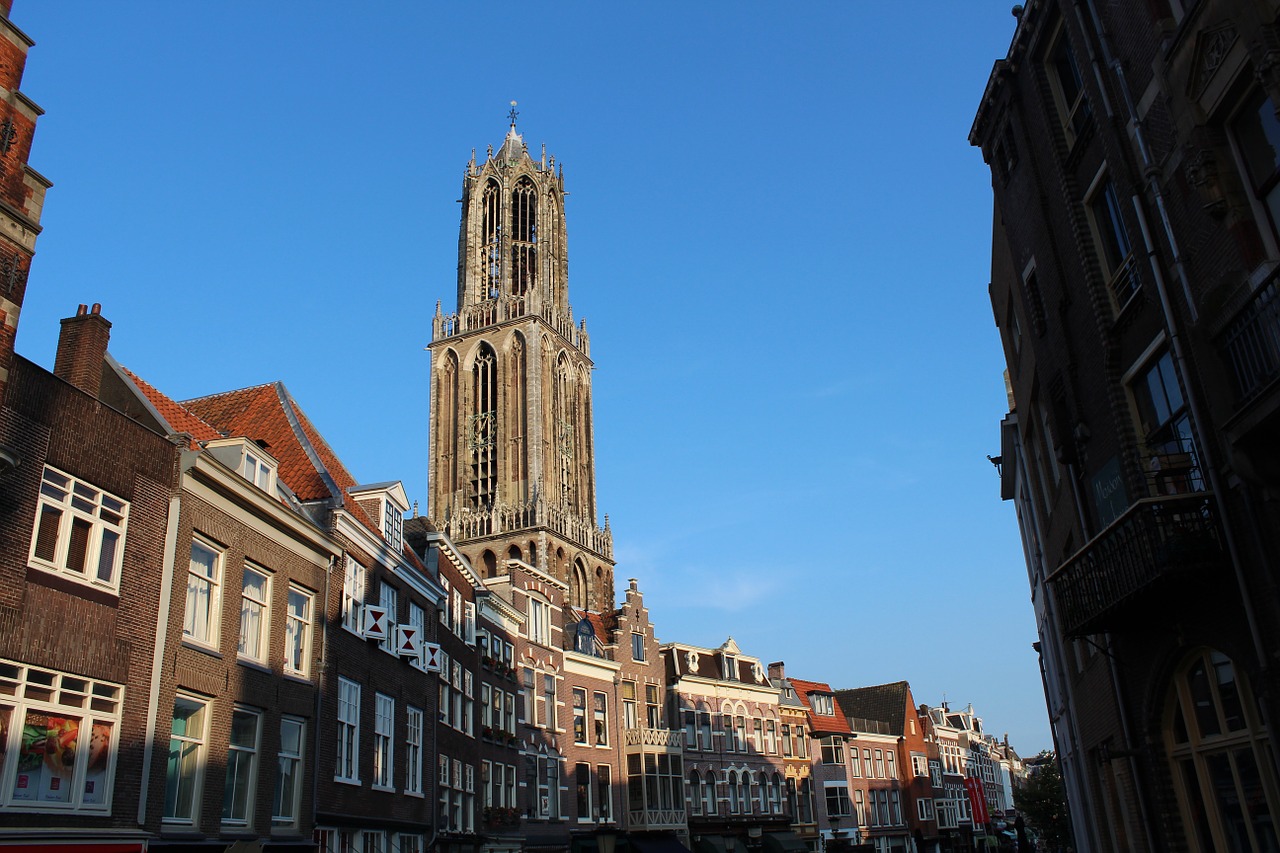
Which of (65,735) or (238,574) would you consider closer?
(65,735)

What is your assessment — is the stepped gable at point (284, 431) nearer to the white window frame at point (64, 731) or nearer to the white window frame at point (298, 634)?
the white window frame at point (298, 634)

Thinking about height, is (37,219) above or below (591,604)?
below

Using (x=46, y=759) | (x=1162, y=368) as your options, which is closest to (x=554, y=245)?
(x=46, y=759)

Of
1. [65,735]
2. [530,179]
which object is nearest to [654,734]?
[65,735]

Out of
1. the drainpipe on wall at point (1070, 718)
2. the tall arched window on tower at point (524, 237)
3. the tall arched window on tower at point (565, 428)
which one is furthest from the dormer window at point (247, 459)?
the tall arched window on tower at point (524, 237)

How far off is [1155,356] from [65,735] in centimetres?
1519

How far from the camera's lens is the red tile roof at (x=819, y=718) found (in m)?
61.7

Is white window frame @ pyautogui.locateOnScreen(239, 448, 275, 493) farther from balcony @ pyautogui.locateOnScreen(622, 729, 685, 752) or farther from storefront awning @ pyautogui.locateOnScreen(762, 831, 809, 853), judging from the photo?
storefront awning @ pyautogui.locateOnScreen(762, 831, 809, 853)

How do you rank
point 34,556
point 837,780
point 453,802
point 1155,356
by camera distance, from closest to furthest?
point 1155,356, point 34,556, point 453,802, point 837,780

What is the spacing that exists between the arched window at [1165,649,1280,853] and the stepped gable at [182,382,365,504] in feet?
56.2

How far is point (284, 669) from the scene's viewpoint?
1966cm

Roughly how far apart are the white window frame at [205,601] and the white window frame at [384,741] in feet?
21.3

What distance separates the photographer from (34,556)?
46.4 ft

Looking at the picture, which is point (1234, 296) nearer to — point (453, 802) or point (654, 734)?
point (453, 802)
